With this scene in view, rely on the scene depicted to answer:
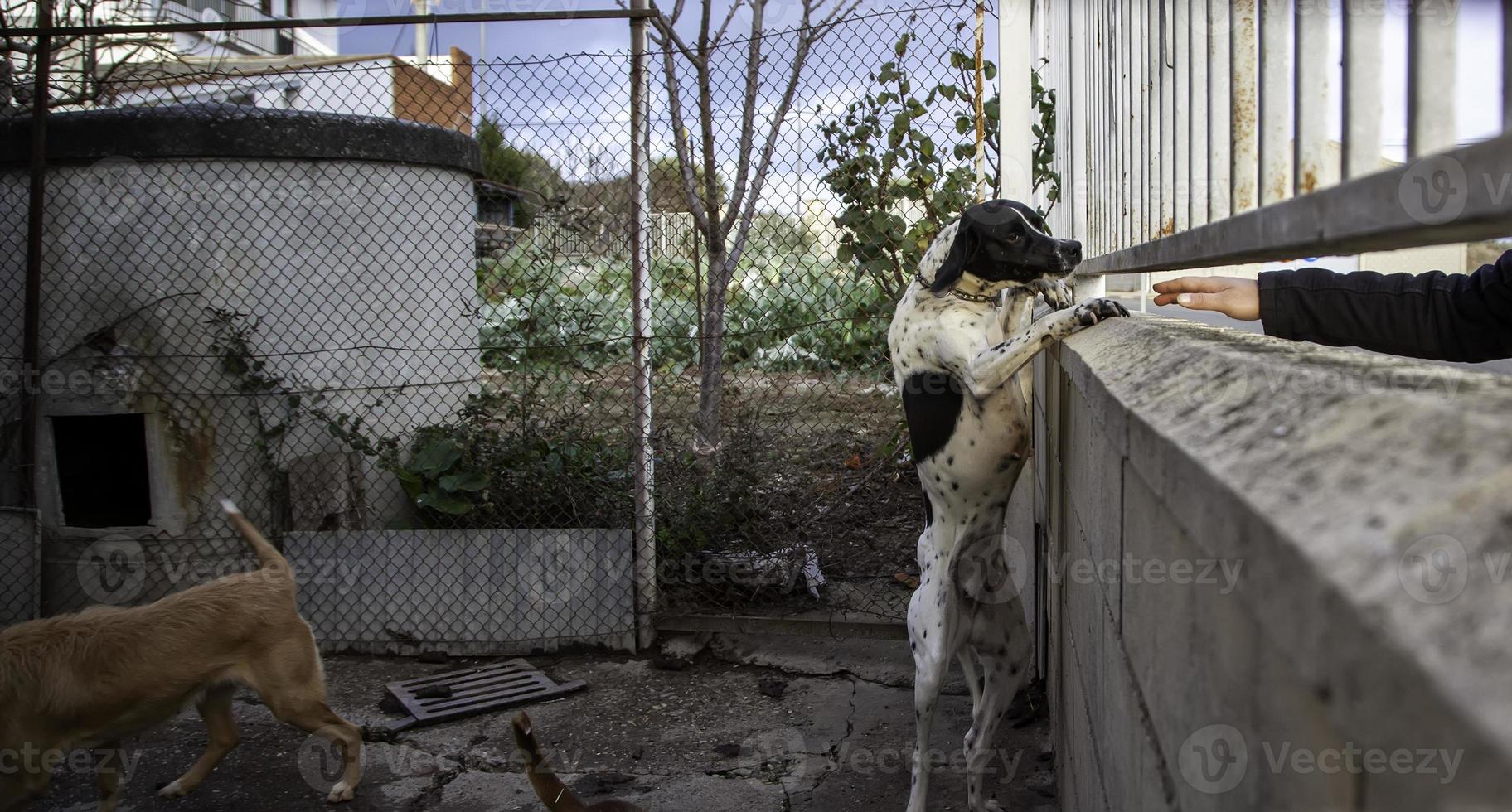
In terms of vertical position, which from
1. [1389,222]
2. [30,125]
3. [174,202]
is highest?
[30,125]

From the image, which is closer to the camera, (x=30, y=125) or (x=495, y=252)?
(x=30, y=125)

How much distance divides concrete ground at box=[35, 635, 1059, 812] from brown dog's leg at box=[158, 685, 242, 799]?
62mm

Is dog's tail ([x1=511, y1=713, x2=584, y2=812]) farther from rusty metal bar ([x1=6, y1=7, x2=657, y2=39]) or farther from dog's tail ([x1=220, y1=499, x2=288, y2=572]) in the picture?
rusty metal bar ([x1=6, y1=7, x2=657, y2=39])

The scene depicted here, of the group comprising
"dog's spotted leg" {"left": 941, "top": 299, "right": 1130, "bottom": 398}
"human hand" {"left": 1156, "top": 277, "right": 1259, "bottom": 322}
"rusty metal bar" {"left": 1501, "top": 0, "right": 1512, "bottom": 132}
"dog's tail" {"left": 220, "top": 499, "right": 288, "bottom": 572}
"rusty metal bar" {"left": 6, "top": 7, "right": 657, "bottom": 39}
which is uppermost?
"rusty metal bar" {"left": 6, "top": 7, "right": 657, "bottom": 39}

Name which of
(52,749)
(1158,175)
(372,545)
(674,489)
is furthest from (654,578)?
(1158,175)

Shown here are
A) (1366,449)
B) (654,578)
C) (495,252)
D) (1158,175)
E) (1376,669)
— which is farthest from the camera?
(495,252)

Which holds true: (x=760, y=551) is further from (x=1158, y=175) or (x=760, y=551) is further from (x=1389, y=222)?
(x=1389, y=222)

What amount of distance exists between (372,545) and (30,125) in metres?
2.92

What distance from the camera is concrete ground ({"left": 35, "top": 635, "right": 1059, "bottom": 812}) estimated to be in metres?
3.87

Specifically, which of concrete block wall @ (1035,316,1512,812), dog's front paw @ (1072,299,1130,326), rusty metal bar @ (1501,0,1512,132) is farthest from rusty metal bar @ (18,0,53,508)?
rusty metal bar @ (1501,0,1512,132)

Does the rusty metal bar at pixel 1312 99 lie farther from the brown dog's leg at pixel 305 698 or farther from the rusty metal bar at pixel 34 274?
the rusty metal bar at pixel 34 274

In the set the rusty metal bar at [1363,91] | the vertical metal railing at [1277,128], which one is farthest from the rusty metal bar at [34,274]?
the rusty metal bar at [1363,91]

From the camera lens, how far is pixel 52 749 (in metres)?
3.47

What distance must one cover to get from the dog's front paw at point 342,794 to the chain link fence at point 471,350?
4.68ft
